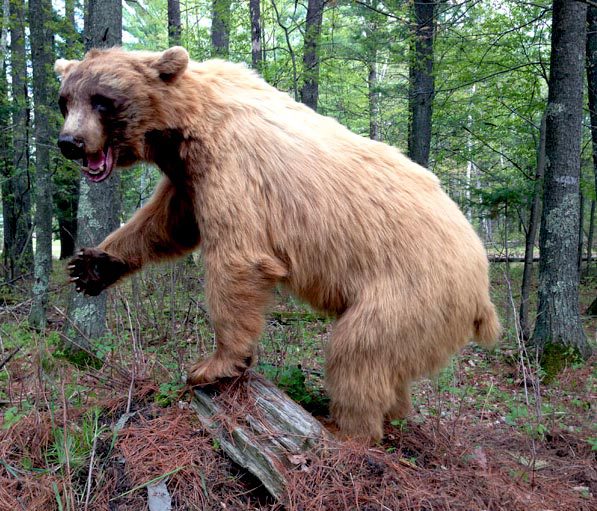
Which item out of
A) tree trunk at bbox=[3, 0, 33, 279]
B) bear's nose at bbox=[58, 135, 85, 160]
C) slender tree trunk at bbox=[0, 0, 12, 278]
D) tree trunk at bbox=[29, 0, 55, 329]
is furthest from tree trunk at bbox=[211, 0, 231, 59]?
bear's nose at bbox=[58, 135, 85, 160]


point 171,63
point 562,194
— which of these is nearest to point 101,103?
point 171,63

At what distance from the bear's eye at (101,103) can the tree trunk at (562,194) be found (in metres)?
6.09

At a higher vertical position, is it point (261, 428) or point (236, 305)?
point (236, 305)

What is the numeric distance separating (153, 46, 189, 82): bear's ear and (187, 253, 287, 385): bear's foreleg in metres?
1.18

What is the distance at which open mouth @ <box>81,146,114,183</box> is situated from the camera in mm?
3213

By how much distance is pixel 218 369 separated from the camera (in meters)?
3.31

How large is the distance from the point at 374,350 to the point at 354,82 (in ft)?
82.4

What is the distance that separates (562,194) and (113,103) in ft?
20.1

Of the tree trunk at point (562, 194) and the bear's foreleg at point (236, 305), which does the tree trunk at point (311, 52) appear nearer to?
the tree trunk at point (562, 194)

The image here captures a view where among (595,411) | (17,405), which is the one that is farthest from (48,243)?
(595,411)

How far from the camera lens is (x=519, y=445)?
4.60m

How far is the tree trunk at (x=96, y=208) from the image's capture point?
6.34 metres

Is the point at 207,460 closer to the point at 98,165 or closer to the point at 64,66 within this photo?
the point at 98,165

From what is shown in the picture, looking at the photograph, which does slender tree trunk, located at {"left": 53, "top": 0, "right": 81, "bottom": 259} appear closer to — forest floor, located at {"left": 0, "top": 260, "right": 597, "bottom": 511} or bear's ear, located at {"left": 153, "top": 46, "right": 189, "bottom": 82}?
forest floor, located at {"left": 0, "top": 260, "right": 597, "bottom": 511}
